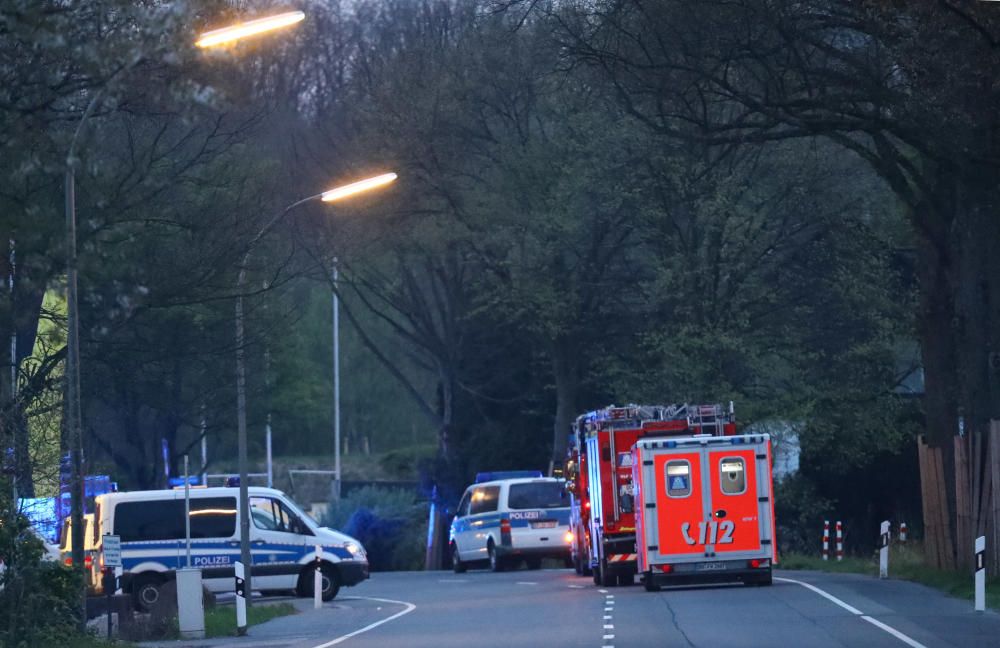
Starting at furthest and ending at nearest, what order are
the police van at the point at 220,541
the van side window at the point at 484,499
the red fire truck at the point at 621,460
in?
the van side window at the point at 484,499 < the police van at the point at 220,541 < the red fire truck at the point at 621,460

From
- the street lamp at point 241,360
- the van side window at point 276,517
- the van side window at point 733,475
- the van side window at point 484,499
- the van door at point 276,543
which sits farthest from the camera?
the van side window at point 484,499

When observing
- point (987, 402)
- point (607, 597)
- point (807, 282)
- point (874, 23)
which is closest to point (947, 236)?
point (987, 402)

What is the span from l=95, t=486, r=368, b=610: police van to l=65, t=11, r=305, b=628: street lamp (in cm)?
957

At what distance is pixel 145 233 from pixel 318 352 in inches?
2088

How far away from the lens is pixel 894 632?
59.5 ft

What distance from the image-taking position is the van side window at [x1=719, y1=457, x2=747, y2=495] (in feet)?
84.5

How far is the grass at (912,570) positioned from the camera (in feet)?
79.9

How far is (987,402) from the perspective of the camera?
26812 mm

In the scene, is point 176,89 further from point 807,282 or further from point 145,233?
point 807,282

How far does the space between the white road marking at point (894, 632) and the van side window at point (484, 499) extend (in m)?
17.4

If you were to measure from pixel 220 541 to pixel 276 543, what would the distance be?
1077 mm

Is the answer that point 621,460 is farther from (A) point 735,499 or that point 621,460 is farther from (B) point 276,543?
(B) point 276,543

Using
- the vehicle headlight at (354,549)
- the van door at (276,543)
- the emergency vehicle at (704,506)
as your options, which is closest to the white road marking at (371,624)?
the vehicle headlight at (354,549)

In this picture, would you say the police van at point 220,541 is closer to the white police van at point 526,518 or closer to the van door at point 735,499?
the white police van at point 526,518
